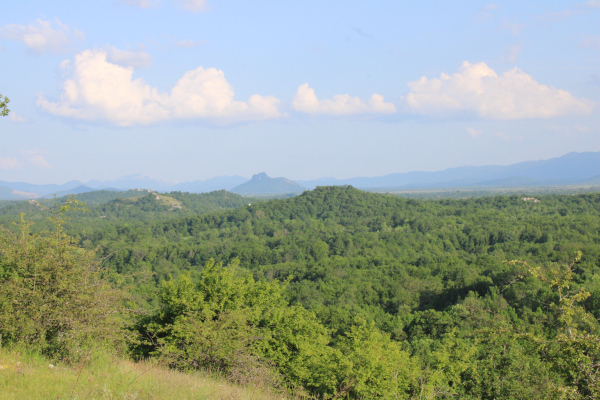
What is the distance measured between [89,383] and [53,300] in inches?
129

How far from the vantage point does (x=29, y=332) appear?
862 cm

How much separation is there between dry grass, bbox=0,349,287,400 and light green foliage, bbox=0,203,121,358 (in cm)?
57

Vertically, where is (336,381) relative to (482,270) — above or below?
above

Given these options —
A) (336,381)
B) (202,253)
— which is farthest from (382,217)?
(336,381)

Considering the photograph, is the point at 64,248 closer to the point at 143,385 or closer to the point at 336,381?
the point at 143,385

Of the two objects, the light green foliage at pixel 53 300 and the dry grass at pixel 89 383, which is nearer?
the dry grass at pixel 89 383

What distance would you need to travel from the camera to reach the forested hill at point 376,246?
48000 mm

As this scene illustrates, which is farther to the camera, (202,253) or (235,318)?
(202,253)

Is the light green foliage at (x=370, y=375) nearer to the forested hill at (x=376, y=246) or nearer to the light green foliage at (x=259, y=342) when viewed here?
the light green foliage at (x=259, y=342)

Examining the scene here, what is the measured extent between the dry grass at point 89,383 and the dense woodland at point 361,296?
4.25ft

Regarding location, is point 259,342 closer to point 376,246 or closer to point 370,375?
point 370,375

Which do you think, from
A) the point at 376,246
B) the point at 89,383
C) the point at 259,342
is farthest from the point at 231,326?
the point at 376,246

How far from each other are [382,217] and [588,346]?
11790 cm

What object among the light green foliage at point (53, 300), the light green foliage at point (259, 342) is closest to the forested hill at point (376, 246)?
the light green foliage at point (259, 342)
